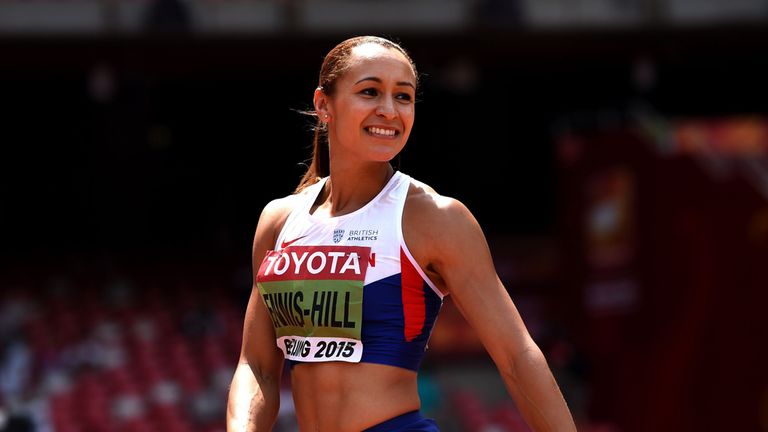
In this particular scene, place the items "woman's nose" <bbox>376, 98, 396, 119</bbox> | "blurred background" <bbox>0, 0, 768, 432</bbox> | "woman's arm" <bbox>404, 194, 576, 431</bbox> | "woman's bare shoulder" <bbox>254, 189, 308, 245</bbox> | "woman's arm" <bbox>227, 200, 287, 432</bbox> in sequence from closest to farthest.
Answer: "woman's arm" <bbox>404, 194, 576, 431</bbox> → "woman's nose" <bbox>376, 98, 396, 119</bbox> → "woman's arm" <bbox>227, 200, 287, 432</bbox> → "woman's bare shoulder" <bbox>254, 189, 308, 245</bbox> → "blurred background" <bbox>0, 0, 768, 432</bbox>

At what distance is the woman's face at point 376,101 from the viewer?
3.20 m

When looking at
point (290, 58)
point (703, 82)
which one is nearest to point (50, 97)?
point (290, 58)

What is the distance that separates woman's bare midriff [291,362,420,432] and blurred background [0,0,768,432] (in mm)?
4758

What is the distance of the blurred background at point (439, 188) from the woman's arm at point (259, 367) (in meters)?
4.50

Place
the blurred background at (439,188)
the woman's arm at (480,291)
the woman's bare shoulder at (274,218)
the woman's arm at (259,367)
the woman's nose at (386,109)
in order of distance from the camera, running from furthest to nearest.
Result: the blurred background at (439,188) < the woman's bare shoulder at (274,218) < the woman's arm at (259,367) < the woman's nose at (386,109) < the woman's arm at (480,291)

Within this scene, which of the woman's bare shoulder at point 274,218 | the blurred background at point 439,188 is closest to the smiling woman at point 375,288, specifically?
the woman's bare shoulder at point 274,218

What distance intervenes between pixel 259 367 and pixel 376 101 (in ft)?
2.64

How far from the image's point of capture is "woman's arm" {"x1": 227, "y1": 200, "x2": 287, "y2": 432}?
3297 millimetres

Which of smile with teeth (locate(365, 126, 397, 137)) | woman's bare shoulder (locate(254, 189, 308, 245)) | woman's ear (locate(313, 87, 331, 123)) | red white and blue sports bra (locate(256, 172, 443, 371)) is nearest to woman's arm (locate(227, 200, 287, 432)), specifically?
woman's bare shoulder (locate(254, 189, 308, 245))

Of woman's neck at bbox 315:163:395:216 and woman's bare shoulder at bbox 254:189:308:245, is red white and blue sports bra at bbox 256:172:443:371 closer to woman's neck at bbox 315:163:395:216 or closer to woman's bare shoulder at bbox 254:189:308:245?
woman's neck at bbox 315:163:395:216

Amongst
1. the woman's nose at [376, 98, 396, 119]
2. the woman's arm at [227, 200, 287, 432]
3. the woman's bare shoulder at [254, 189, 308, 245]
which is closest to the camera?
the woman's nose at [376, 98, 396, 119]

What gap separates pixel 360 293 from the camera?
318cm

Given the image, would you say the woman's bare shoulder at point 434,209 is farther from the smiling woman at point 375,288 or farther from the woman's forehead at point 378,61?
the woman's forehead at point 378,61

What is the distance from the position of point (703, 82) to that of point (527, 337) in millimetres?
19838
